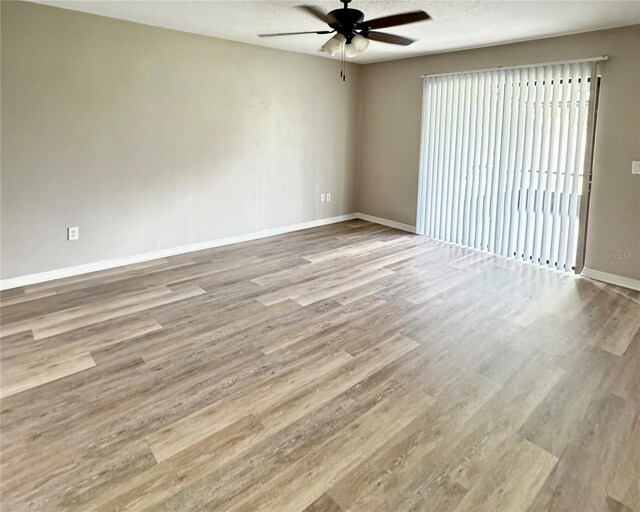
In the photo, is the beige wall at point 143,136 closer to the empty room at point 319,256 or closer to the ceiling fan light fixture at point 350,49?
the empty room at point 319,256

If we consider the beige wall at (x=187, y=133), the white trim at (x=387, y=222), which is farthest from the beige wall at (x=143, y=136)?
the white trim at (x=387, y=222)

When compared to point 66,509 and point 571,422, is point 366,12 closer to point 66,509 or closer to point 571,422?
point 571,422

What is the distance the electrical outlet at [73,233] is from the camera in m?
4.12

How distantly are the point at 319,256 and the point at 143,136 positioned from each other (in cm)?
228

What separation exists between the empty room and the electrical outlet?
0.02 m

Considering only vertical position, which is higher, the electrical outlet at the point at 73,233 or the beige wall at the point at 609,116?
the beige wall at the point at 609,116

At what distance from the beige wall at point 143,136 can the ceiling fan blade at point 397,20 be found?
2.35 metres

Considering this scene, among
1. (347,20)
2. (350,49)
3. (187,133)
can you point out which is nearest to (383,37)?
(350,49)

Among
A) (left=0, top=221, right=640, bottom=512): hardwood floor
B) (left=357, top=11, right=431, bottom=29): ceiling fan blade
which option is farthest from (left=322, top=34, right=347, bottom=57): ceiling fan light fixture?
(left=0, top=221, right=640, bottom=512): hardwood floor

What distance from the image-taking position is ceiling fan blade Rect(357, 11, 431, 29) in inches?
113

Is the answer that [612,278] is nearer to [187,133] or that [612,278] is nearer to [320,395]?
[320,395]

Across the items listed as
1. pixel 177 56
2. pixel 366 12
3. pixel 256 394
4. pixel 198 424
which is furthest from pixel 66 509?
pixel 177 56

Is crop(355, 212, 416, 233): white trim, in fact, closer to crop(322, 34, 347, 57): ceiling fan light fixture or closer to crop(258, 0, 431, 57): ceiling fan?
crop(258, 0, 431, 57): ceiling fan

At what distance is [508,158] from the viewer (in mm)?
4758
